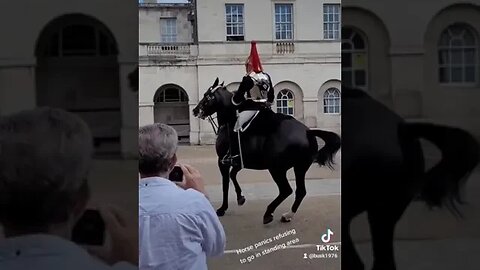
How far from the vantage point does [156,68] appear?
2.42 meters

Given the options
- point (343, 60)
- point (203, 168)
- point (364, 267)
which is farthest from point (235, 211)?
point (343, 60)

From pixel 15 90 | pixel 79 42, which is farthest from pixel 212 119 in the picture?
pixel 15 90

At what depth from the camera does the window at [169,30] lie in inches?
94.5

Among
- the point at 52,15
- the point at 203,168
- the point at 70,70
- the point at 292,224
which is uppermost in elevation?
the point at 52,15

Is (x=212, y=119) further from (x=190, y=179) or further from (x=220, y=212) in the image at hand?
(x=220, y=212)

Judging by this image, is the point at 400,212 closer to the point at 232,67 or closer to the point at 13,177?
the point at 232,67

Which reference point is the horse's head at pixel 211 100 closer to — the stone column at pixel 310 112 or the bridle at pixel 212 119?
the bridle at pixel 212 119

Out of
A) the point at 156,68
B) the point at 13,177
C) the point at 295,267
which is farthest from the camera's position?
the point at 295,267

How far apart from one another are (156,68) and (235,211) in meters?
0.76

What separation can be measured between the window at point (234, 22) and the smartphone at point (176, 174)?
2.17 ft

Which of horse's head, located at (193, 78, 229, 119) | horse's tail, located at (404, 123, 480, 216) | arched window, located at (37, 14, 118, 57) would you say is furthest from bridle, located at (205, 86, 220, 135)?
horse's tail, located at (404, 123, 480, 216)

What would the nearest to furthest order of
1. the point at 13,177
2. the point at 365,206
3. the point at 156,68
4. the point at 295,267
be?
the point at 13,177
the point at 365,206
the point at 156,68
the point at 295,267

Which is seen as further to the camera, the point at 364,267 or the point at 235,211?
the point at 235,211

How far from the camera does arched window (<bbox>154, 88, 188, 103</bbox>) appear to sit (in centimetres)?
244
